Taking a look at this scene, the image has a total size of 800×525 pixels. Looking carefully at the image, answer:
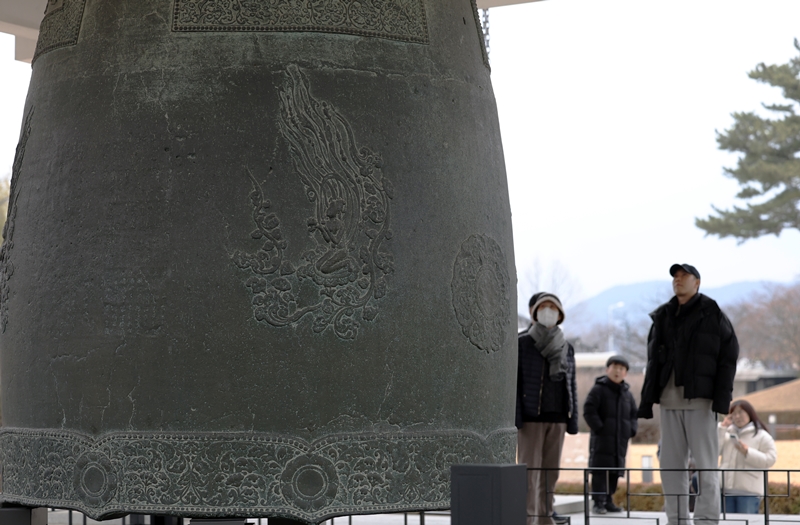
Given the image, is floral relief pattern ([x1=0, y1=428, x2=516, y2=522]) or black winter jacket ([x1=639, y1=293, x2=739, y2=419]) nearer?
floral relief pattern ([x1=0, y1=428, x2=516, y2=522])

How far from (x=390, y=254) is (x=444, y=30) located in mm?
950

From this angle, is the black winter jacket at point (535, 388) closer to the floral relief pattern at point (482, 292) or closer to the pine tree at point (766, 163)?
the floral relief pattern at point (482, 292)

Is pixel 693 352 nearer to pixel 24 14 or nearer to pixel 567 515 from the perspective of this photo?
pixel 567 515

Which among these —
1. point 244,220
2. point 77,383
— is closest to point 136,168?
point 244,220

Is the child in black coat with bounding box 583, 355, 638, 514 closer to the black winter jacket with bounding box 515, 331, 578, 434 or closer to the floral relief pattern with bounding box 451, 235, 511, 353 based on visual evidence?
the black winter jacket with bounding box 515, 331, 578, 434

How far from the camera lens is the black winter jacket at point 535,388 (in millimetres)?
7219

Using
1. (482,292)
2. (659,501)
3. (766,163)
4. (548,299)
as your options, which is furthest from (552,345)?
(766,163)

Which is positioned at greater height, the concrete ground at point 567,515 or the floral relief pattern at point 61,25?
the floral relief pattern at point 61,25

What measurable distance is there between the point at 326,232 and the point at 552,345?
3641mm

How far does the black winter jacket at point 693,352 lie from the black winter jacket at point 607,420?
7.28 feet

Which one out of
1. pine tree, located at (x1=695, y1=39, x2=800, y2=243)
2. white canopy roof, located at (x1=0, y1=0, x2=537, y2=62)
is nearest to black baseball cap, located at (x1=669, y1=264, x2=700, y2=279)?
white canopy roof, located at (x1=0, y1=0, x2=537, y2=62)

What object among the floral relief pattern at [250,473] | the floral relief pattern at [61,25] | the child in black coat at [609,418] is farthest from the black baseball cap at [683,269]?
the floral relief pattern at [61,25]

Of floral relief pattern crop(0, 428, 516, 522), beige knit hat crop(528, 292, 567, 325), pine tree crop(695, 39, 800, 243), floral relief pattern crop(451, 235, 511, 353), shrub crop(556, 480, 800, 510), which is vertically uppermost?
pine tree crop(695, 39, 800, 243)

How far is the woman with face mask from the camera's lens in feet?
23.5
